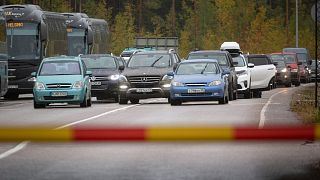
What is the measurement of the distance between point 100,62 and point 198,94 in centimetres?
705

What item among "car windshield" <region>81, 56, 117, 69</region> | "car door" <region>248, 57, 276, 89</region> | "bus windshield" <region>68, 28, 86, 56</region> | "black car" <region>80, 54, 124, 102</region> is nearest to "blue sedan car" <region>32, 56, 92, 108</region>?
"black car" <region>80, 54, 124, 102</region>

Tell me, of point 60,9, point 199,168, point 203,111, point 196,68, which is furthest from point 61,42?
point 60,9

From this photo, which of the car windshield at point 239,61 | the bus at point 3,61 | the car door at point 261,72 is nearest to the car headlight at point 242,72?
the car windshield at point 239,61

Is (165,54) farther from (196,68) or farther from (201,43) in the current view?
(201,43)

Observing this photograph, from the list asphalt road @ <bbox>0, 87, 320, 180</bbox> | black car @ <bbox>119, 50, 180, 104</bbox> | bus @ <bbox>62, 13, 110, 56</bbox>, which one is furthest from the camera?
bus @ <bbox>62, 13, 110, 56</bbox>

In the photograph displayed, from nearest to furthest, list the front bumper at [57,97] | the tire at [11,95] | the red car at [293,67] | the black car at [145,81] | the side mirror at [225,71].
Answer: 1. the front bumper at [57,97]
2. the side mirror at [225,71]
3. the black car at [145,81]
4. the tire at [11,95]
5. the red car at [293,67]

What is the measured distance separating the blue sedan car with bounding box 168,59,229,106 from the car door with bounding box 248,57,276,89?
8527mm

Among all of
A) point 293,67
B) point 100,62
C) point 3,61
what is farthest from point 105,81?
point 293,67

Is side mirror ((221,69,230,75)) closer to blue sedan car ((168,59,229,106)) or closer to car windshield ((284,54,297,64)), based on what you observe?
blue sedan car ((168,59,229,106))

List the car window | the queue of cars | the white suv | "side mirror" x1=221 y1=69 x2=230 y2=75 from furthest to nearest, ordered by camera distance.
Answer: the car window → the white suv → "side mirror" x1=221 y1=69 x2=230 y2=75 → the queue of cars

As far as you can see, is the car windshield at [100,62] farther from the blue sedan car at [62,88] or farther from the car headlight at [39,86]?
the car headlight at [39,86]

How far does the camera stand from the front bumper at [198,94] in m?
35.2

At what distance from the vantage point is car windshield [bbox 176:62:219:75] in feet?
119

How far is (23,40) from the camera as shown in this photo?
150 feet
